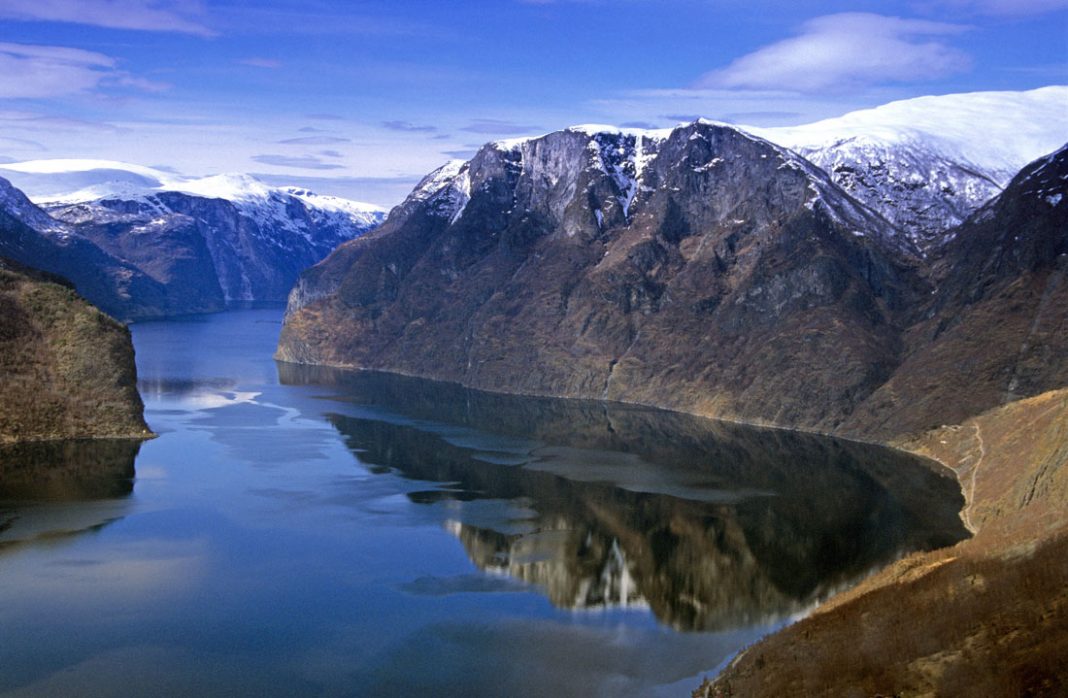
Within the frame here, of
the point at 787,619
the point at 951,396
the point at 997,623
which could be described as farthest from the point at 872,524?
the point at 997,623

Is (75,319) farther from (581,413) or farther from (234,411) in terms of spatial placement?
(581,413)

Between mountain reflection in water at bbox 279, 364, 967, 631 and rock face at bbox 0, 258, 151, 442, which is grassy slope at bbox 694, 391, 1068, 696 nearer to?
mountain reflection in water at bbox 279, 364, 967, 631

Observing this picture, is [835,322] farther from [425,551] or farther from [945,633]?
[945,633]

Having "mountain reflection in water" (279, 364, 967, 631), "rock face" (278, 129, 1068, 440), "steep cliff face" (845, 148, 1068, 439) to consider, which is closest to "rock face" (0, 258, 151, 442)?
"mountain reflection in water" (279, 364, 967, 631)

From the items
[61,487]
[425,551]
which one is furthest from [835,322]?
[61,487]

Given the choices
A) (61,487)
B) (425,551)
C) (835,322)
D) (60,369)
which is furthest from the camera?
(835,322)

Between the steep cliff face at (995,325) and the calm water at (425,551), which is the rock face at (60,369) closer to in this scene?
the calm water at (425,551)

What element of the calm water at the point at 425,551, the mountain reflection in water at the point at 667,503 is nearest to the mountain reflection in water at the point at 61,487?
the calm water at the point at 425,551
